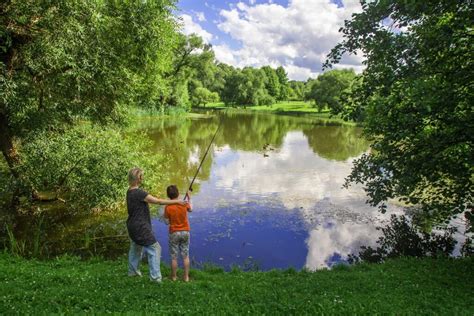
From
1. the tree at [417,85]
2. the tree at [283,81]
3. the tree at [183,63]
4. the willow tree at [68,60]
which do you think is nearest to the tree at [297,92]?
the tree at [283,81]

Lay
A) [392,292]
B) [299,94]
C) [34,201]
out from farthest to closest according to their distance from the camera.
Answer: [299,94], [34,201], [392,292]

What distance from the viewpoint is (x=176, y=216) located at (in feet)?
28.6

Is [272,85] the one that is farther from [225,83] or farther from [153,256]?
[153,256]

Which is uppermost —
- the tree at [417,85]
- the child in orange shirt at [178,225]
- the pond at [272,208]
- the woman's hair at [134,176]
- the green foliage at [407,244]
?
the tree at [417,85]

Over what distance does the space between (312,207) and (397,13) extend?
1331 centimetres

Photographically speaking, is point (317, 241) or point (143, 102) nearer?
point (317, 241)

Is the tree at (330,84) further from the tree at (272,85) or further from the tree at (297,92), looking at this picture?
the tree at (297,92)

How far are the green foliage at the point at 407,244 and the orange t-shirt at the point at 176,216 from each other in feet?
27.4

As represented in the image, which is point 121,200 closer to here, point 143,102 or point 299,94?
point 143,102

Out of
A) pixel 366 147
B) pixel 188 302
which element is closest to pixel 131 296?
pixel 188 302

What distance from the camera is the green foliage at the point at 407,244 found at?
1436cm

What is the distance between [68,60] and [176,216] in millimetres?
9107

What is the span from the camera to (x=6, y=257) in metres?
11.3

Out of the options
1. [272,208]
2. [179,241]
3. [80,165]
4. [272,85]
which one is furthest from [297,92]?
[179,241]
